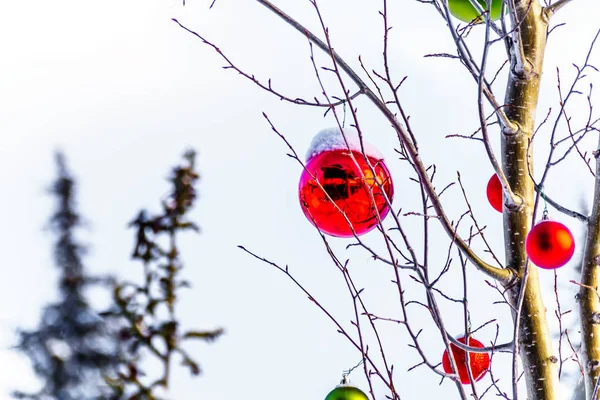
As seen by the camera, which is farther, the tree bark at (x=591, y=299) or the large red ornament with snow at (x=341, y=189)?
the large red ornament with snow at (x=341, y=189)

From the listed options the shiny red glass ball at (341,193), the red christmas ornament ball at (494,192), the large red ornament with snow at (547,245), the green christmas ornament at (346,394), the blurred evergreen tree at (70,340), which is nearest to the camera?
the large red ornament with snow at (547,245)

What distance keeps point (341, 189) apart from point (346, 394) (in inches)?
34.7

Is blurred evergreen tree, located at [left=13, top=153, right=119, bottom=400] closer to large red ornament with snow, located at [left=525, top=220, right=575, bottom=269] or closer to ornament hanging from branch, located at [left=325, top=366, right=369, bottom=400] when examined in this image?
A: ornament hanging from branch, located at [left=325, top=366, right=369, bottom=400]

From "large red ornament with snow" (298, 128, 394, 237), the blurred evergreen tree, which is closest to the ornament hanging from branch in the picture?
"large red ornament with snow" (298, 128, 394, 237)

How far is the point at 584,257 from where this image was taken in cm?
208

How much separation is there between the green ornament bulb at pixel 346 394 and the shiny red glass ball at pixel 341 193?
2.35 ft

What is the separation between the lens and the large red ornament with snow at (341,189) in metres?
2.17

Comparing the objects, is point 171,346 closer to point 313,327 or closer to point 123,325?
point 123,325

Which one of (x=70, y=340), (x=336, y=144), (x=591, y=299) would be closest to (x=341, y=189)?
(x=336, y=144)

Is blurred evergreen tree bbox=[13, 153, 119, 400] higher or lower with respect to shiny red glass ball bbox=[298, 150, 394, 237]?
higher

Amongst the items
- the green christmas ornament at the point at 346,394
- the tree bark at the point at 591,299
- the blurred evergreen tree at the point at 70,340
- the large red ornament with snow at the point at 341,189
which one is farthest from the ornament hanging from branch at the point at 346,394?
the blurred evergreen tree at the point at 70,340

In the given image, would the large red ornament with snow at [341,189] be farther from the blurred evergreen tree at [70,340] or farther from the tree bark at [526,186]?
the blurred evergreen tree at [70,340]

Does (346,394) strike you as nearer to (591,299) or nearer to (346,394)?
(346,394)

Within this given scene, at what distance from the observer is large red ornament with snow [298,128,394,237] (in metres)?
2.17
